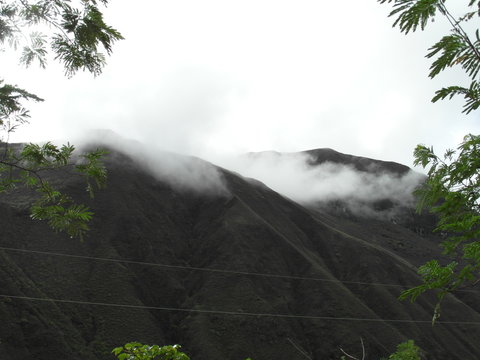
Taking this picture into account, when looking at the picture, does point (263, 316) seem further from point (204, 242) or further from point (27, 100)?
point (27, 100)

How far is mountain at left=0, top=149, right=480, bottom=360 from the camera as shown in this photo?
101812 millimetres

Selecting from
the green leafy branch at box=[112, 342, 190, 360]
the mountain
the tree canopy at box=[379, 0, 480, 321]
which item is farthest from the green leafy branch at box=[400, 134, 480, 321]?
the mountain

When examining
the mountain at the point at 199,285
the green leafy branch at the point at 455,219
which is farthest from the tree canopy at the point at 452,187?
the mountain at the point at 199,285

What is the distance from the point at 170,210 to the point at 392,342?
101689mm

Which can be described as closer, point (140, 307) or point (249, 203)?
point (140, 307)

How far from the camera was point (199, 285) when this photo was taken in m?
140

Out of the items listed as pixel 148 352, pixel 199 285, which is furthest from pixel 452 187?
pixel 199 285

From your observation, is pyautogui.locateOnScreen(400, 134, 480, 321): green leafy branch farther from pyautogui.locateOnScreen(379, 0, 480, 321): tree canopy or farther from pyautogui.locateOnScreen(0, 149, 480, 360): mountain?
pyautogui.locateOnScreen(0, 149, 480, 360): mountain

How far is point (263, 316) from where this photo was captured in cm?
12512

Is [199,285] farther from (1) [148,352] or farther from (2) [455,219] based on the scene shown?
(2) [455,219]

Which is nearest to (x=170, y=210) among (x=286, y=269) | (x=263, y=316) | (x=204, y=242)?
(x=204, y=242)

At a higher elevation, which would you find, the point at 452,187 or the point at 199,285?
the point at 452,187

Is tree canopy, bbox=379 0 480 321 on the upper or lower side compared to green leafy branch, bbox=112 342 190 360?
upper

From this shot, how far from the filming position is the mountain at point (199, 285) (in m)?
102
